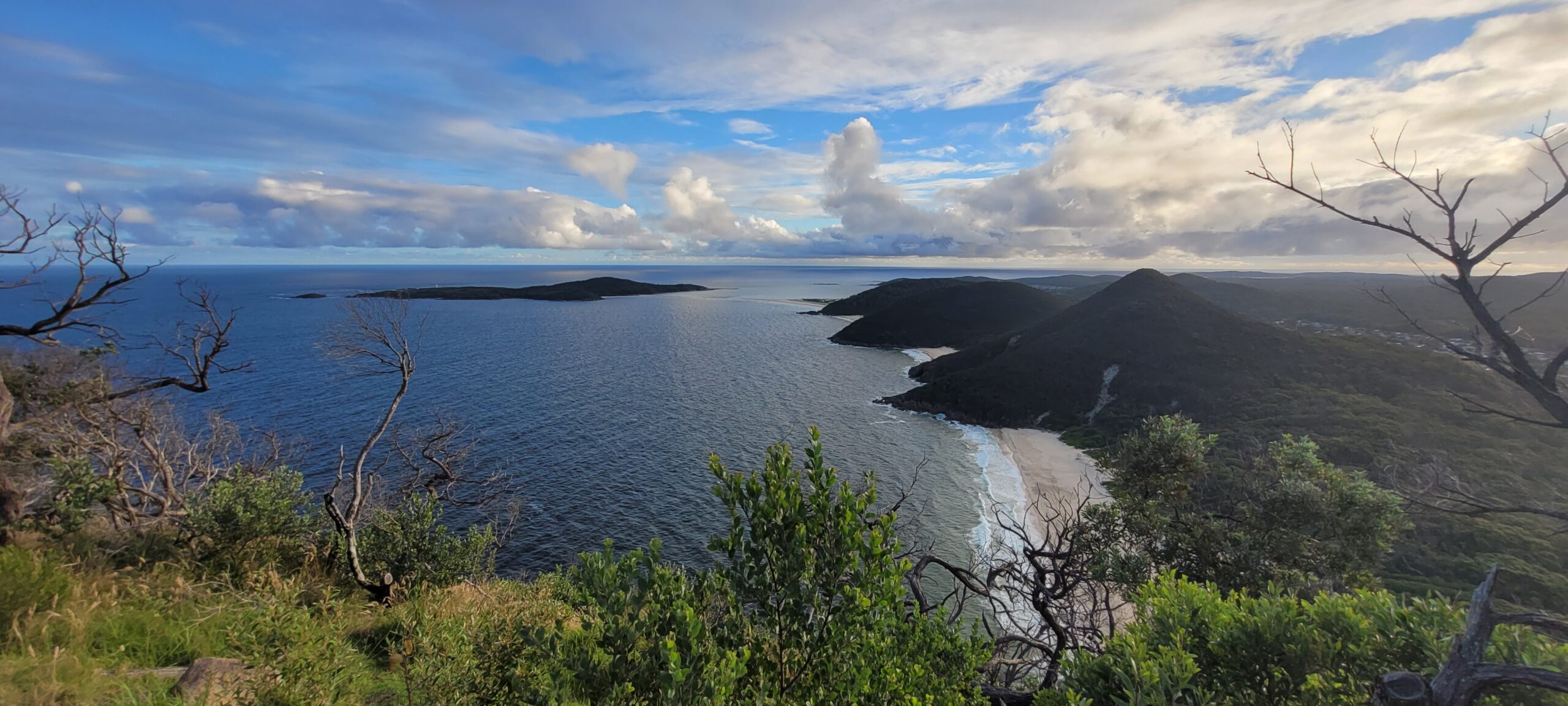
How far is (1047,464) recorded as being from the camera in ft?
170

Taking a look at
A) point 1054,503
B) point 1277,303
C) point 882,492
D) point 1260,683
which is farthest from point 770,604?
point 1277,303

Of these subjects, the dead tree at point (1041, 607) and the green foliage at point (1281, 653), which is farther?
the dead tree at point (1041, 607)

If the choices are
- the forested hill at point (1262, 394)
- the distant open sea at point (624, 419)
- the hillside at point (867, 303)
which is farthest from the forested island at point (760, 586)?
the hillside at point (867, 303)

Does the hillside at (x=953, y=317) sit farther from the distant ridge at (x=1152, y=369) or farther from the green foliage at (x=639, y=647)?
the green foliage at (x=639, y=647)

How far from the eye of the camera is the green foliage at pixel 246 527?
43.3 ft

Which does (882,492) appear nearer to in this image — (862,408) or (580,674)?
(862,408)

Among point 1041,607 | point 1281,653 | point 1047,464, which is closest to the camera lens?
point 1281,653

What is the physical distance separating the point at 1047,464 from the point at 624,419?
3973 centimetres

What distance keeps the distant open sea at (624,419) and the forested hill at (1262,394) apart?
12.0 m

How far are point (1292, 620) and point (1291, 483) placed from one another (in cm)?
846

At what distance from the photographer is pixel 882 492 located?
132 feet

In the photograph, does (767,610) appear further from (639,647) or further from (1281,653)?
(1281,653)

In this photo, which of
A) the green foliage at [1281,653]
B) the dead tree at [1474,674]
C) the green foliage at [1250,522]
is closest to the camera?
the dead tree at [1474,674]

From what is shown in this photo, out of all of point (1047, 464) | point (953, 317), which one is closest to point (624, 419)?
point (1047, 464)
